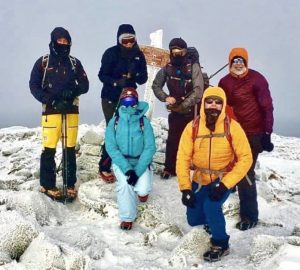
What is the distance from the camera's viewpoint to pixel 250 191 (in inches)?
307

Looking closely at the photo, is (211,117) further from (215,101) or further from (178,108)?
(178,108)

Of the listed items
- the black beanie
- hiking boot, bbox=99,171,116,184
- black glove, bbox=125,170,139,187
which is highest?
the black beanie

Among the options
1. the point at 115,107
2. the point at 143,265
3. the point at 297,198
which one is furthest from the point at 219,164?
the point at 297,198

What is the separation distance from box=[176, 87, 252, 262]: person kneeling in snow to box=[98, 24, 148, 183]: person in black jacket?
107 inches

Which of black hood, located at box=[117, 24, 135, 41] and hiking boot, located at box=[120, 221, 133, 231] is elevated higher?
black hood, located at box=[117, 24, 135, 41]

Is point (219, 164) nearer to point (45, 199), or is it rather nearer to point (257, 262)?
point (257, 262)

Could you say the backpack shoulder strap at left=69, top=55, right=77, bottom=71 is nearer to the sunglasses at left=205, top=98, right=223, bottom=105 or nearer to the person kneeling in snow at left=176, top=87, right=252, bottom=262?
the person kneeling in snow at left=176, top=87, right=252, bottom=262

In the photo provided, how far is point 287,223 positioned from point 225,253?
279 centimetres

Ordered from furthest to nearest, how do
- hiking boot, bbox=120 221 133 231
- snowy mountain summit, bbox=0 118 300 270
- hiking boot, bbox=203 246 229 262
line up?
hiking boot, bbox=120 221 133 231, hiking boot, bbox=203 246 229 262, snowy mountain summit, bbox=0 118 300 270

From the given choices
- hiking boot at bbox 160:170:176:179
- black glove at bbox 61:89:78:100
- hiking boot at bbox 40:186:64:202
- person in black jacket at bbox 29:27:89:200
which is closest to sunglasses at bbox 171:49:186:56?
person in black jacket at bbox 29:27:89:200

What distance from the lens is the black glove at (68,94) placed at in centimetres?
830

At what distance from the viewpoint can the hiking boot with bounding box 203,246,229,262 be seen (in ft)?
20.8

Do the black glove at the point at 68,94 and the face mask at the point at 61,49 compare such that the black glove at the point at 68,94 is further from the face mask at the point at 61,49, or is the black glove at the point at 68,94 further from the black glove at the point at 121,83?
the black glove at the point at 121,83

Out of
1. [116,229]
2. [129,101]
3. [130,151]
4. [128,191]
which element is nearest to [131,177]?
[128,191]
